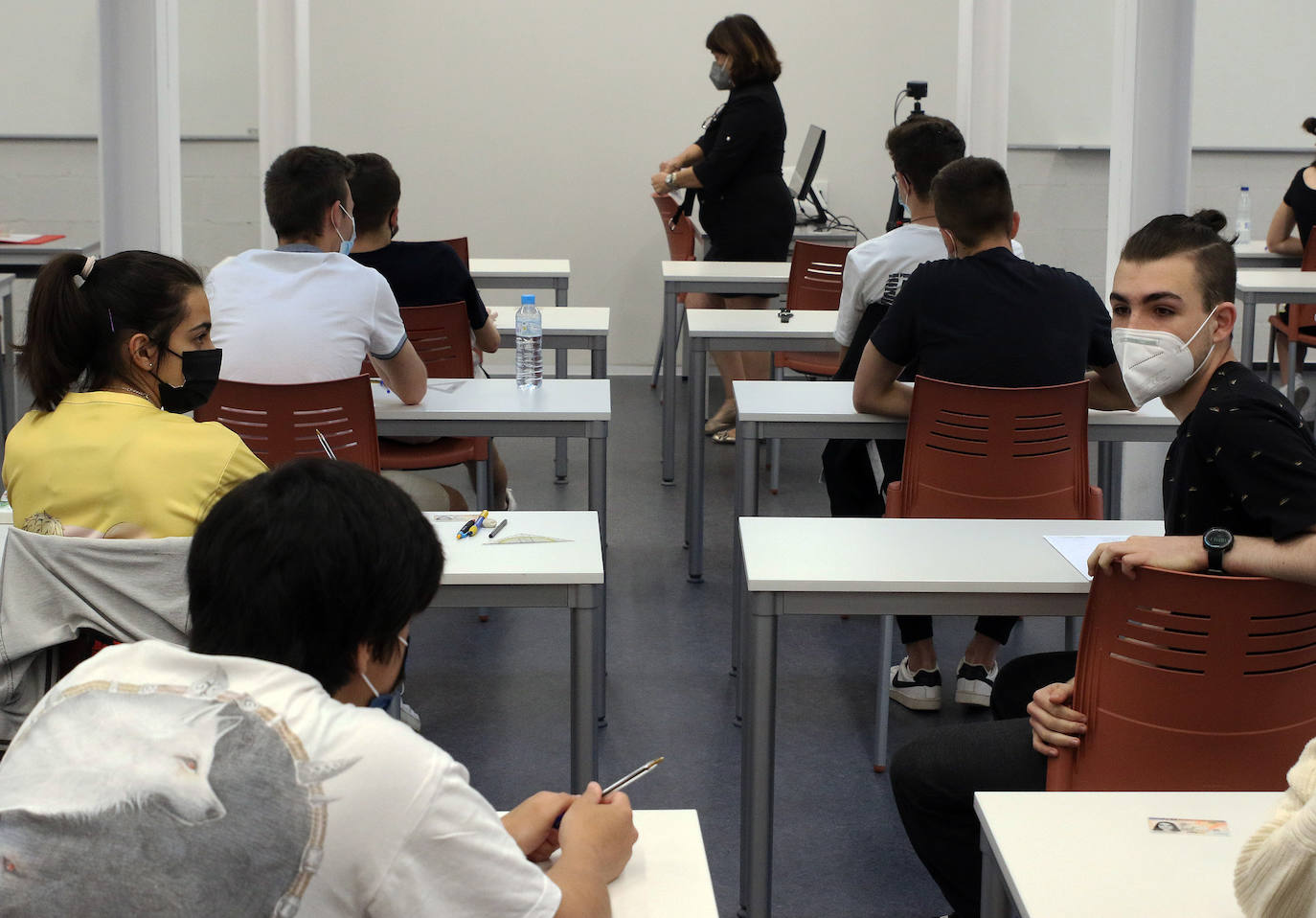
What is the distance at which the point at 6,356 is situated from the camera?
5859 millimetres

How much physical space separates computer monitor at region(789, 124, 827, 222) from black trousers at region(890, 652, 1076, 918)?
492 cm

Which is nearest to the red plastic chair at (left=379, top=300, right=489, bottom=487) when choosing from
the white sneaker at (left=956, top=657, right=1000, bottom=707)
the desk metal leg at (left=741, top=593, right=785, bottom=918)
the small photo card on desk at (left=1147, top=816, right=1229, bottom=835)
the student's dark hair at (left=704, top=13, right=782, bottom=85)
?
the white sneaker at (left=956, top=657, right=1000, bottom=707)

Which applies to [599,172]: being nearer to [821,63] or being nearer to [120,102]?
[821,63]

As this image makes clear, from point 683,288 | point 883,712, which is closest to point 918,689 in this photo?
point 883,712

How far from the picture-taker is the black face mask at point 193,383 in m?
2.09

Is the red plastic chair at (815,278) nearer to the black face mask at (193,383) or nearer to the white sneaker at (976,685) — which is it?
the white sneaker at (976,685)

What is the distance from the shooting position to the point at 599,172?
25.0 ft

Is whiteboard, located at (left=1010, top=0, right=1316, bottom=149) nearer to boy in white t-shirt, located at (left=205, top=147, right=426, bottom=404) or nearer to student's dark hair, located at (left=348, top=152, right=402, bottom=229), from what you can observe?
student's dark hair, located at (left=348, top=152, right=402, bottom=229)

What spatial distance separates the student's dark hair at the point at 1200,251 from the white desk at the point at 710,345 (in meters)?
2.16

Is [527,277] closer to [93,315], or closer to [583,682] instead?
[583,682]

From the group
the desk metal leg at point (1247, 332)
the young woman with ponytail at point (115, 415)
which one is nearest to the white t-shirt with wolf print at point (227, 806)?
the young woman with ponytail at point (115, 415)

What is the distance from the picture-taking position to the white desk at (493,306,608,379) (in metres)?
4.58

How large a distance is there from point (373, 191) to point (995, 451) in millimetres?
1862

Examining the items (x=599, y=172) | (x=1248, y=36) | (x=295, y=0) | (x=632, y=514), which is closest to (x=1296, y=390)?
(x=1248, y=36)
